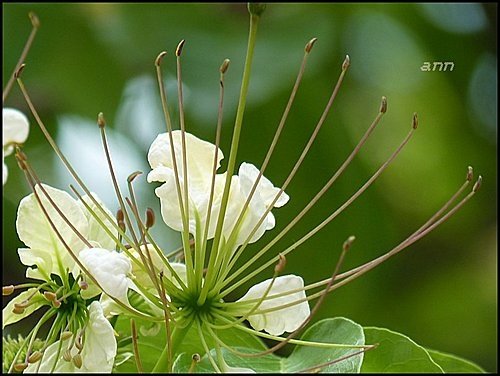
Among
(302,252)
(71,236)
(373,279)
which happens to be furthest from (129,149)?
(71,236)

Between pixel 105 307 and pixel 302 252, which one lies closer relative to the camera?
pixel 105 307

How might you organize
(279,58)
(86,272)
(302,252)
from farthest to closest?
(279,58) → (302,252) → (86,272)

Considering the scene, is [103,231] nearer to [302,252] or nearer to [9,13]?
[302,252]

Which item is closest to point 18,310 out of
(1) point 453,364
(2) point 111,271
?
(2) point 111,271

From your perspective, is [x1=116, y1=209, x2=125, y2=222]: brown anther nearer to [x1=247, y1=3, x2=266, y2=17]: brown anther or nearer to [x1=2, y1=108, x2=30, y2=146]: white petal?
[x1=247, y1=3, x2=266, y2=17]: brown anther

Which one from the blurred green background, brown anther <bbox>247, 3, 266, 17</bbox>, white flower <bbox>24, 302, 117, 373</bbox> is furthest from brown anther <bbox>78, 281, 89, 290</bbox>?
the blurred green background

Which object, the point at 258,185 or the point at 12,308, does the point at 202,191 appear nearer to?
the point at 258,185

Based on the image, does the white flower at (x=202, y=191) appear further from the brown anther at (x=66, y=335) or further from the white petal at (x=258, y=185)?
the brown anther at (x=66, y=335)
